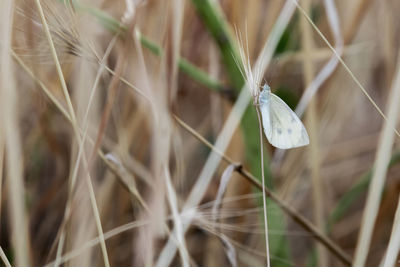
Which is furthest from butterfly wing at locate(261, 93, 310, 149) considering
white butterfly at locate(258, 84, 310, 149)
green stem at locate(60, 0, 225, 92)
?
green stem at locate(60, 0, 225, 92)

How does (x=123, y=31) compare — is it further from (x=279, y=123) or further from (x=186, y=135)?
(x=186, y=135)

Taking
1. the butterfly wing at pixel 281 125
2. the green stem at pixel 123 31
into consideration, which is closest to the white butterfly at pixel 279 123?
the butterfly wing at pixel 281 125

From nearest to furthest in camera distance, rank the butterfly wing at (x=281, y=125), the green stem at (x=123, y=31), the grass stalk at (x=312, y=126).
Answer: the butterfly wing at (x=281, y=125) < the green stem at (x=123, y=31) < the grass stalk at (x=312, y=126)

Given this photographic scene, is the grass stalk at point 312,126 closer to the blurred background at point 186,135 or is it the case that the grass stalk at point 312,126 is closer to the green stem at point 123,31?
the blurred background at point 186,135

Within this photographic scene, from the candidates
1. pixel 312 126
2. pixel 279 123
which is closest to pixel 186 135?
pixel 312 126

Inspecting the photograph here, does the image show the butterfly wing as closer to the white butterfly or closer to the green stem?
the white butterfly

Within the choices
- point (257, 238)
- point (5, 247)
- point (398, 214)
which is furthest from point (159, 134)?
point (5, 247)
